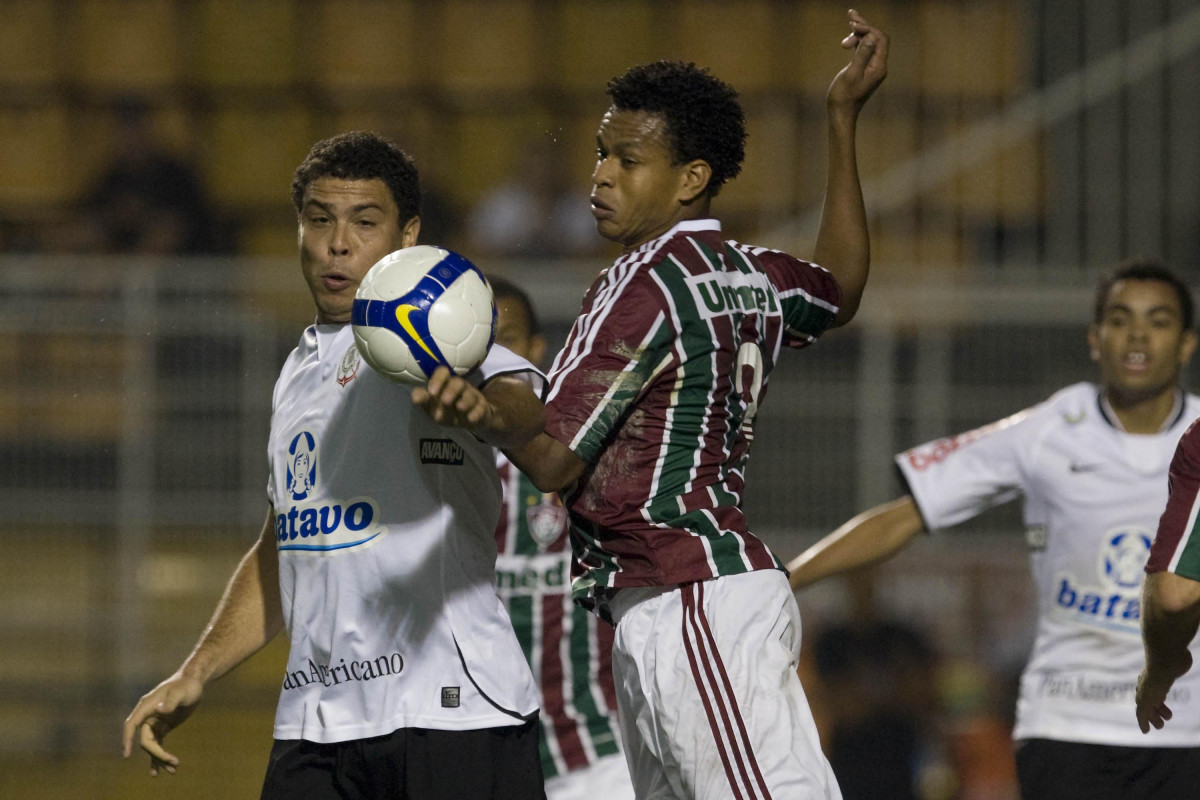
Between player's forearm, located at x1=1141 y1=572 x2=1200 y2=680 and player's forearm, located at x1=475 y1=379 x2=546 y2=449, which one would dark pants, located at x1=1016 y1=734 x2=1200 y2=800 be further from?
player's forearm, located at x1=475 y1=379 x2=546 y2=449

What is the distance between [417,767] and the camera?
3096mm

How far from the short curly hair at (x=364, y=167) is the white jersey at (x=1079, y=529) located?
7.39 ft

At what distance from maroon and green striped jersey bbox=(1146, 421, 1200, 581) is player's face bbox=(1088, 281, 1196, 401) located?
154cm

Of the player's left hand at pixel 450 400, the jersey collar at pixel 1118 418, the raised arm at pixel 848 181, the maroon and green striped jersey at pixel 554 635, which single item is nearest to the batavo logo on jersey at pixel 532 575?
the maroon and green striped jersey at pixel 554 635

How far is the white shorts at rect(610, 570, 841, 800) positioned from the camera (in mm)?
3016

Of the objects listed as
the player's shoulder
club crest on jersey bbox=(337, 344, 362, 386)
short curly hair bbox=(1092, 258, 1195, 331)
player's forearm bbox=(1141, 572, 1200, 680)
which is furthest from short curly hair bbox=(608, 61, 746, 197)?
short curly hair bbox=(1092, 258, 1195, 331)

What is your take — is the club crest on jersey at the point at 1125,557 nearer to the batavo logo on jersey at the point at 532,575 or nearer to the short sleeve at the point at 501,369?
the batavo logo on jersey at the point at 532,575

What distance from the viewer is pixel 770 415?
811 cm

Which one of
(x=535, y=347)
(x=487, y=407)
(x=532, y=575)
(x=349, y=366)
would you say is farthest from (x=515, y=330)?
(x=487, y=407)

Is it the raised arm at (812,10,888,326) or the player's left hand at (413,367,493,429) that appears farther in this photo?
the raised arm at (812,10,888,326)

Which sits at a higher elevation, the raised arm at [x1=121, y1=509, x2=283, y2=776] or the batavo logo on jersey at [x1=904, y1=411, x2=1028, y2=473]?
the batavo logo on jersey at [x1=904, y1=411, x2=1028, y2=473]

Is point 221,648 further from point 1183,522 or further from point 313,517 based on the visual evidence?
point 1183,522

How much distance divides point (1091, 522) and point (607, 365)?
91.5 inches

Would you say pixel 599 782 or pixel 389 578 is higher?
pixel 389 578
